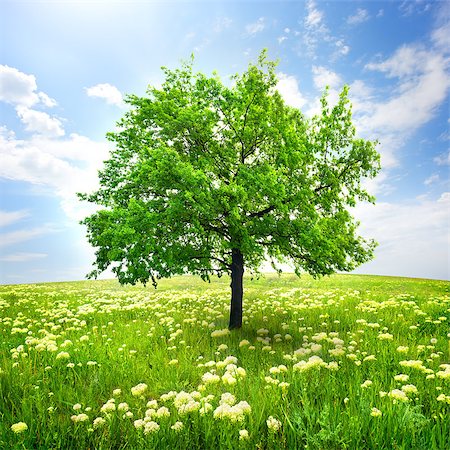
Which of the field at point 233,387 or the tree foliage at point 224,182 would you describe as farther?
the tree foliage at point 224,182

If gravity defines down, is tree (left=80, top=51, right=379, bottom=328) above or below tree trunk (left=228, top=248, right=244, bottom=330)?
above

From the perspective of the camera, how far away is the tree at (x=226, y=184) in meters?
9.42

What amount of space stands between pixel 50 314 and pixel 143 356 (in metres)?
7.59

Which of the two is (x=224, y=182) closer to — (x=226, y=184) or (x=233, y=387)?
(x=226, y=184)

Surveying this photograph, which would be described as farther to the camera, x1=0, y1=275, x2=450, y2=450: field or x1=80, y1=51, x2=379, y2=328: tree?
x1=80, y1=51, x2=379, y2=328: tree

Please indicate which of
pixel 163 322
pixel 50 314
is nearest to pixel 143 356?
pixel 163 322

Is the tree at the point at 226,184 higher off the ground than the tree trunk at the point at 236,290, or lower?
higher

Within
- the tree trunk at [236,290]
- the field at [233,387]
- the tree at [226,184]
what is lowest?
the field at [233,387]

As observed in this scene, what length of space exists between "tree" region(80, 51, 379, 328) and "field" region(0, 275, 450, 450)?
2242mm

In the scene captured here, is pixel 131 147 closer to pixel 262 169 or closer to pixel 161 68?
pixel 161 68

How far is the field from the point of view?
4.55 m

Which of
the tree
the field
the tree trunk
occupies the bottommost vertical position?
the field

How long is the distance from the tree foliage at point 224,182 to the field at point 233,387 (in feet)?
7.62

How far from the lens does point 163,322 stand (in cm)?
1252
